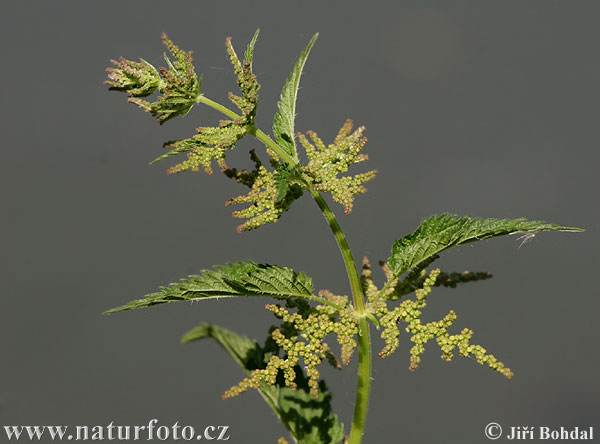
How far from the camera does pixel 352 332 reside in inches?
87.9

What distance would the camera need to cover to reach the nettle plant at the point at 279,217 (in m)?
2.14

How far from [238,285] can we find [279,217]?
27 centimetres

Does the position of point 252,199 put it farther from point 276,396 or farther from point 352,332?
point 276,396

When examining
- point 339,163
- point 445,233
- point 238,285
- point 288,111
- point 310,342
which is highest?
point 288,111

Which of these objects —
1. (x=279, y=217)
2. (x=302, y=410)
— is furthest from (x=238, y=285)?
(x=302, y=410)

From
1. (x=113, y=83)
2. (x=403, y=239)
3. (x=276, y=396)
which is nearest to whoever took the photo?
(x=113, y=83)

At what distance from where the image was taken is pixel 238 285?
2170 millimetres

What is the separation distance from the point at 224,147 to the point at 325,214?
412 mm

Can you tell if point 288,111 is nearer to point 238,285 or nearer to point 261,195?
point 261,195

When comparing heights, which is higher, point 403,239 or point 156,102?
point 156,102

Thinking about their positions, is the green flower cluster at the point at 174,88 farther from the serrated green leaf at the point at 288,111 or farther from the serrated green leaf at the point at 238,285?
the serrated green leaf at the point at 238,285

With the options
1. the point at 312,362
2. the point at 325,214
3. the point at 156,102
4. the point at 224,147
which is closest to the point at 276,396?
the point at 312,362

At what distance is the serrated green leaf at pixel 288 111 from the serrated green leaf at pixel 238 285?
0.42m

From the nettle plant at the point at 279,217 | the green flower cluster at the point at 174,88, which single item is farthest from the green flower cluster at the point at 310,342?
the green flower cluster at the point at 174,88
